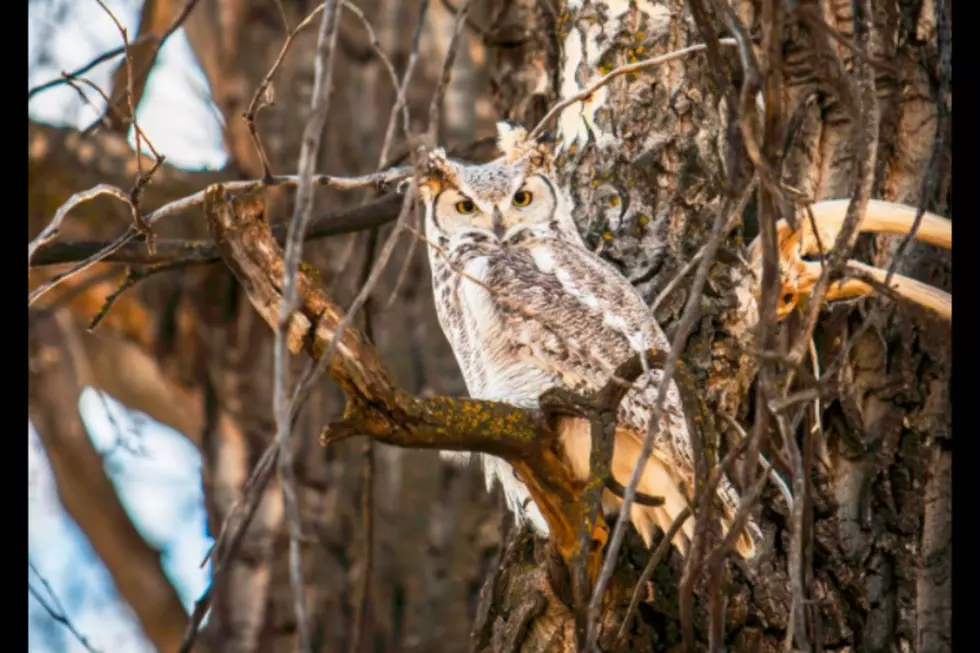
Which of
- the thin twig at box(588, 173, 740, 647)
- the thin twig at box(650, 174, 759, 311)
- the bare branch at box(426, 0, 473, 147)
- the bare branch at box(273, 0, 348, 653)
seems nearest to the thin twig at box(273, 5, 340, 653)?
the bare branch at box(273, 0, 348, 653)

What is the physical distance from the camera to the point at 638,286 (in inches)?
63.9

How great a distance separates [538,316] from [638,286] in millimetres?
144

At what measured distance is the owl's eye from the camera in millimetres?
1740

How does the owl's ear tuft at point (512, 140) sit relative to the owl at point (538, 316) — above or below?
above

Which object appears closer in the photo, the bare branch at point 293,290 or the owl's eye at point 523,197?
the bare branch at point 293,290

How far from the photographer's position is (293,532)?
2.39 ft

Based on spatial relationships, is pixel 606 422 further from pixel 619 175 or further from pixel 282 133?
pixel 282 133

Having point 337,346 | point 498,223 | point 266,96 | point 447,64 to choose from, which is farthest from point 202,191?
point 498,223

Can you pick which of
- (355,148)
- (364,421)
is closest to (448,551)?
(355,148)

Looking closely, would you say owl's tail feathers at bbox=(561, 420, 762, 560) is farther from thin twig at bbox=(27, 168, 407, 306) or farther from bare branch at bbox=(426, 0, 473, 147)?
bare branch at bbox=(426, 0, 473, 147)

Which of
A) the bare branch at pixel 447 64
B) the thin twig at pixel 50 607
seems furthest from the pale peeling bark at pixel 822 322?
the bare branch at pixel 447 64

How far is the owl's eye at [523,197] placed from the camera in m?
1.74

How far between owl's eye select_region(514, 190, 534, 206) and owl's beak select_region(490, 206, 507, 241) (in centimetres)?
3

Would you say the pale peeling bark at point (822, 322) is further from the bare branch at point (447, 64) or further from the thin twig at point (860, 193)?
the bare branch at point (447, 64)
